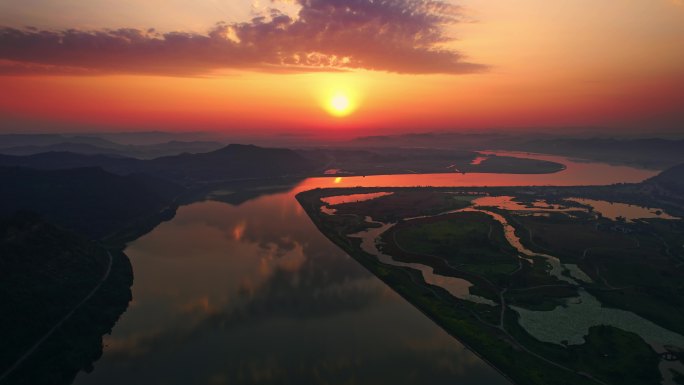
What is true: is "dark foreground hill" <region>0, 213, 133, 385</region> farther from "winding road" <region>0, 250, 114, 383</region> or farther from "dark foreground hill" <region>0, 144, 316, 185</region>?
"dark foreground hill" <region>0, 144, 316, 185</region>

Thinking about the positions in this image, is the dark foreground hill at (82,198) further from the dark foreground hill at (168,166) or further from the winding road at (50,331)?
the dark foreground hill at (168,166)

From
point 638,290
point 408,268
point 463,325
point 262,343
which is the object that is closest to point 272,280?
point 262,343

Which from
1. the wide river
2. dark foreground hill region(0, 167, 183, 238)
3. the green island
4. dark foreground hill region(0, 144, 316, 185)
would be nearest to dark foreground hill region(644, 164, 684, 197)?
the green island

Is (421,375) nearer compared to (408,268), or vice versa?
(421,375)

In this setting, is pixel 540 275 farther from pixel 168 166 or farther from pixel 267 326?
pixel 168 166

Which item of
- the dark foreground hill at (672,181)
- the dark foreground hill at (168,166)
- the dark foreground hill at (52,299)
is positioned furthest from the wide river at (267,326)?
the dark foreground hill at (672,181)

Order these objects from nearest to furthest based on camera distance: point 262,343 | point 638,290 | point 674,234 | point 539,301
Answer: point 262,343 < point 539,301 < point 638,290 < point 674,234

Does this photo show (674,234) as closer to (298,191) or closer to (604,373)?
(604,373)
